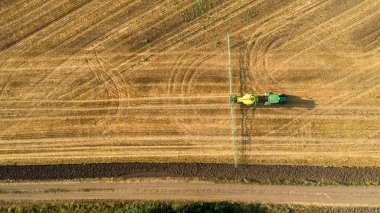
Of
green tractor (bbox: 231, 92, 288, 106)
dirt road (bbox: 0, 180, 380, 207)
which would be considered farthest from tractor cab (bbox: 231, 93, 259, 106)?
dirt road (bbox: 0, 180, 380, 207)

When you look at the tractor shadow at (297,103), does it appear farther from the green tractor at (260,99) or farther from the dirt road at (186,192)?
the dirt road at (186,192)

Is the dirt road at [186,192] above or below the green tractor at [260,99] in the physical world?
below

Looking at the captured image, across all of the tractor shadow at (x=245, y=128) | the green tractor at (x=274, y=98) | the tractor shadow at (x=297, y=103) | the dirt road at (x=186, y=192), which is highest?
the green tractor at (x=274, y=98)

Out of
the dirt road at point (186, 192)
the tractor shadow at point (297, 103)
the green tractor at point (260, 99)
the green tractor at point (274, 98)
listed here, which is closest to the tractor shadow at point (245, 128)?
the green tractor at point (260, 99)

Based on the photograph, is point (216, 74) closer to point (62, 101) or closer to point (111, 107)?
point (111, 107)

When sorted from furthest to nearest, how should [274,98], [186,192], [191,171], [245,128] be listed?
1. [245,128]
2. [191,171]
3. [186,192]
4. [274,98]

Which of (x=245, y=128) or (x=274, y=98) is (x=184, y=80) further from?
(x=274, y=98)

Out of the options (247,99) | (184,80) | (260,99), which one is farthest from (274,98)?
(184,80)
